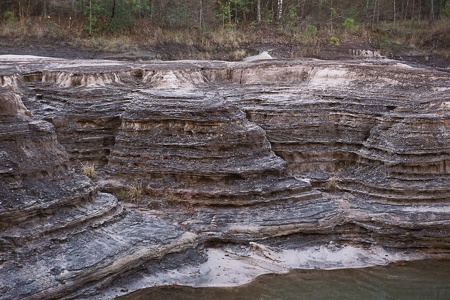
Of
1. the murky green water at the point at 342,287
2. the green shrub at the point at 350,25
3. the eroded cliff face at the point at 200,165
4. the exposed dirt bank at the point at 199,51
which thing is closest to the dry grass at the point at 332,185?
the eroded cliff face at the point at 200,165

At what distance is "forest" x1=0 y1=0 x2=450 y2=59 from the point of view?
85.4 feet

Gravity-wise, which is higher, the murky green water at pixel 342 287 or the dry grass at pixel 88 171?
the dry grass at pixel 88 171

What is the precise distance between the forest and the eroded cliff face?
418 inches

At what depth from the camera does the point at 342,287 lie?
10.2 m

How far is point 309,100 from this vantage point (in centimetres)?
1421

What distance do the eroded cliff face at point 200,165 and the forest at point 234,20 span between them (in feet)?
34.8

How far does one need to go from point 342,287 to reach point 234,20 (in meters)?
22.8

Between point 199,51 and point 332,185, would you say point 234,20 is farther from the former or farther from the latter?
point 332,185

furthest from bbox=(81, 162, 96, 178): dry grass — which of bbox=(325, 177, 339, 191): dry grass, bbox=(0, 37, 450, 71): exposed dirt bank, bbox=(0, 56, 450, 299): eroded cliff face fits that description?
bbox=(0, 37, 450, 71): exposed dirt bank

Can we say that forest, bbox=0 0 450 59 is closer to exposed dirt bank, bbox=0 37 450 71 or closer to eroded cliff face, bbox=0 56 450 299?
exposed dirt bank, bbox=0 37 450 71

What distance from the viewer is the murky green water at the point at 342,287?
31.5 ft

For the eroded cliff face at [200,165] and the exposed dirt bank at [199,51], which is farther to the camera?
the exposed dirt bank at [199,51]

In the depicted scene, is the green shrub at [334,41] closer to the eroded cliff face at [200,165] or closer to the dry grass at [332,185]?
the eroded cliff face at [200,165]

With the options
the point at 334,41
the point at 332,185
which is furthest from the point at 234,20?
the point at 332,185
